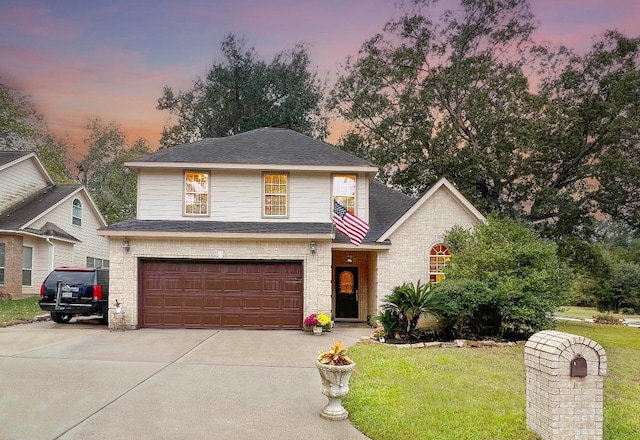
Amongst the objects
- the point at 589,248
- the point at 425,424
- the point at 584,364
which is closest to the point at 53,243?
the point at 425,424

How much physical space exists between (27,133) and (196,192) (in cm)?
2674

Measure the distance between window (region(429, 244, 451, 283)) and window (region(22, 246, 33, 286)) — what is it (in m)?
17.2

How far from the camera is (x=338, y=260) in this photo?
62.6 ft

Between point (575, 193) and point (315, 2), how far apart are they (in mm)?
14302

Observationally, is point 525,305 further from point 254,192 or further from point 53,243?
point 53,243

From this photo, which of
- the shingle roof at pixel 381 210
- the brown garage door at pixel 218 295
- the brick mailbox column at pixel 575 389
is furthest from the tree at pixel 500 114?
the brick mailbox column at pixel 575 389

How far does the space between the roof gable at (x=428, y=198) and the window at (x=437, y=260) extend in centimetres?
148

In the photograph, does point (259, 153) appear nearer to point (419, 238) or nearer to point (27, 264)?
point (419, 238)

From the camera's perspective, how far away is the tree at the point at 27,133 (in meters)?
35.2

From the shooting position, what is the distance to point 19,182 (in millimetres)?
24203

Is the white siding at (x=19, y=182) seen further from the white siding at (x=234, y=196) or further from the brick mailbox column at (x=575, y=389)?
the brick mailbox column at (x=575, y=389)

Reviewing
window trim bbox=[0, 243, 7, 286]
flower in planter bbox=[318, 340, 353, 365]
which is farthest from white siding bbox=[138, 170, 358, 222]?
flower in planter bbox=[318, 340, 353, 365]

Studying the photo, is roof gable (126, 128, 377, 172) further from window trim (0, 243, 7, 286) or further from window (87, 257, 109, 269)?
window (87, 257, 109, 269)

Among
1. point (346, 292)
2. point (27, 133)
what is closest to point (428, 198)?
point (346, 292)
